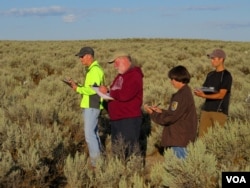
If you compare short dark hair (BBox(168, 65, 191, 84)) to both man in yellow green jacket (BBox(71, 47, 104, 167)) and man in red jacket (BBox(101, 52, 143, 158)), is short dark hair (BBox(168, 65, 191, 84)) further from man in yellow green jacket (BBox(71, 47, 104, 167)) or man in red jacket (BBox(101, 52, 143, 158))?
man in yellow green jacket (BBox(71, 47, 104, 167))

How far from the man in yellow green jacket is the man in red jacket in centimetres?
61

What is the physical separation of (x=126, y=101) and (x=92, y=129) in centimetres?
118

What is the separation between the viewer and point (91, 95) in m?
7.17

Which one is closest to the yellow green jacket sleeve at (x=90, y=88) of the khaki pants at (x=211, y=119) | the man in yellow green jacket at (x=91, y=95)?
the man in yellow green jacket at (x=91, y=95)

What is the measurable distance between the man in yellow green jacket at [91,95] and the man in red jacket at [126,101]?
0.61 metres

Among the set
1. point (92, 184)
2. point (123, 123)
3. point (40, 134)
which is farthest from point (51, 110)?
point (92, 184)

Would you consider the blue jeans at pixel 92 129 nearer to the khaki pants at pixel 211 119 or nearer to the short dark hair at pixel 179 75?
the khaki pants at pixel 211 119

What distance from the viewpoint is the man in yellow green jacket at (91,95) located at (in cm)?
707

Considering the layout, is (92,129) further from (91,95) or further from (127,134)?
(127,134)

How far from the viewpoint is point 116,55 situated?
6.23 meters

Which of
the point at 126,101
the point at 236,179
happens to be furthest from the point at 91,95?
the point at 236,179

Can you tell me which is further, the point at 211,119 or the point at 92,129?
the point at 92,129

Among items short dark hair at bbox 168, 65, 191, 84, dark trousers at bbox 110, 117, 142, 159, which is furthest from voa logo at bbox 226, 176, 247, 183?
dark trousers at bbox 110, 117, 142, 159

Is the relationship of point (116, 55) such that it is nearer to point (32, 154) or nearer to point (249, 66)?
point (32, 154)
